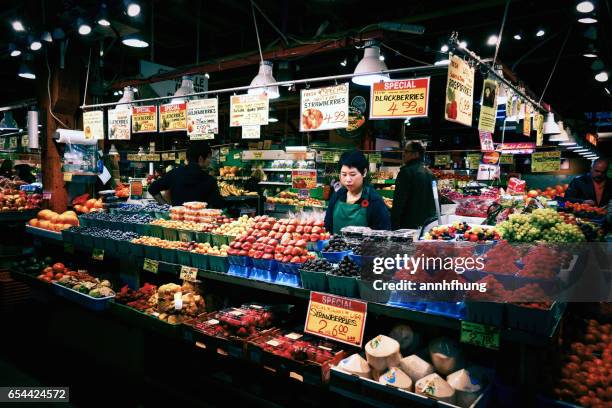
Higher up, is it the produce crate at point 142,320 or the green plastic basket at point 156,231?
the green plastic basket at point 156,231

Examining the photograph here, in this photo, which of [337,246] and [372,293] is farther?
[337,246]

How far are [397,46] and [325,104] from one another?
4.99 m

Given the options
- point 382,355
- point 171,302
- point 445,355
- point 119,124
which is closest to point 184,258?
point 171,302

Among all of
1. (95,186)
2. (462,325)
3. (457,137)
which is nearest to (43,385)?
(95,186)

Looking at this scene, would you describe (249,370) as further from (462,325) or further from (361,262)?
(462,325)

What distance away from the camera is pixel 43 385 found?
4188 mm

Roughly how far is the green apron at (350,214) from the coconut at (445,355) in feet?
5.40

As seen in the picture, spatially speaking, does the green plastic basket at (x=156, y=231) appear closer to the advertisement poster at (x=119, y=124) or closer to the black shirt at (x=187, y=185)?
the black shirt at (x=187, y=185)

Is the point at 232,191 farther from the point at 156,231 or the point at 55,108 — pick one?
the point at 156,231

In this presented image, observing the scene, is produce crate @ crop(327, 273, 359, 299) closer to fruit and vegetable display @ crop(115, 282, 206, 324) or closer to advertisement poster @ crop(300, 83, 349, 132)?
fruit and vegetable display @ crop(115, 282, 206, 324)

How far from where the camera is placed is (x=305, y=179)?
1184cm

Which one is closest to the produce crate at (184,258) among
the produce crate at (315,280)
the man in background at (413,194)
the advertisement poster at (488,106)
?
the produce crate at (315,280)

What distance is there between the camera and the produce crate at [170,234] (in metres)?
4.13

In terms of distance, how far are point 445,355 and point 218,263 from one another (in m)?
1.87
